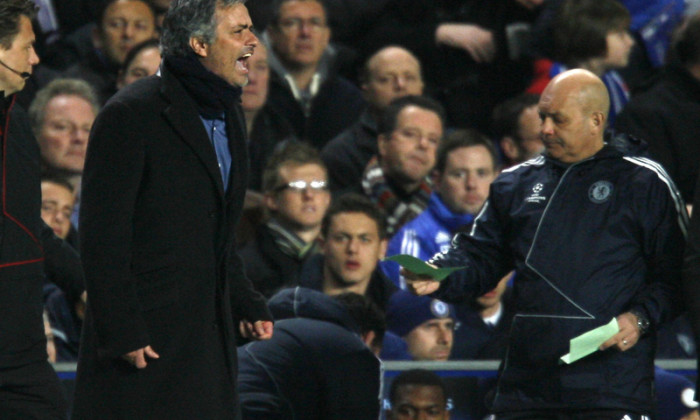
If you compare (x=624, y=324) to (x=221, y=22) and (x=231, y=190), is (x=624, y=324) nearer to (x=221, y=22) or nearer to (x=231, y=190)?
(x=231, y=190)

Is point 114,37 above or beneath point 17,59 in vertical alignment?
above

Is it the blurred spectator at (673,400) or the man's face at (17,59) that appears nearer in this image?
the man's face at (17,59)

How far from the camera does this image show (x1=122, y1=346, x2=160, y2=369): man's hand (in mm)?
3639

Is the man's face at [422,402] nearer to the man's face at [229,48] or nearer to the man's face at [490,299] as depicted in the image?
the man's face at [490,299]

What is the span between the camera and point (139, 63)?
7.45 meters

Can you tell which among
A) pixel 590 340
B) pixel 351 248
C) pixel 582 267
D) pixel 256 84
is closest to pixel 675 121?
pixel 351 248

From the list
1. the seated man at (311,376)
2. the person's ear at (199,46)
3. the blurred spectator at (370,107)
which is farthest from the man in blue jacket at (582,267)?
the blurred spectator at (370,107)

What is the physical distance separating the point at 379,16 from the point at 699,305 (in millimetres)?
5184

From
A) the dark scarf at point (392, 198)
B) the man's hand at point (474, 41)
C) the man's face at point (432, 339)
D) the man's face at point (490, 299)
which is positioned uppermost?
the man's hand at point (474, 41)

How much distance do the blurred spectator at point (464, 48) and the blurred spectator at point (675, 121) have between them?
1885 millimetres

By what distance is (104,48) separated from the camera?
26.5 feet

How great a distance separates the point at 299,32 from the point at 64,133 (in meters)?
1.70

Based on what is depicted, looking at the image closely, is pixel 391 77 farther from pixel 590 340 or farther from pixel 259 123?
pixel 590 340

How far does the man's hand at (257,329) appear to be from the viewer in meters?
4.13
